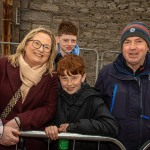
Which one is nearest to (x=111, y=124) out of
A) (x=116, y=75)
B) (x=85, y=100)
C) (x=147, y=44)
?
(x=85, y=100)

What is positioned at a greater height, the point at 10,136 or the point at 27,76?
the point at 27,76

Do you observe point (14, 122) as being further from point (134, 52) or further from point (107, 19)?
point (107, 19)

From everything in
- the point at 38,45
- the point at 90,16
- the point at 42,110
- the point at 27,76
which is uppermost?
the point at 90,16

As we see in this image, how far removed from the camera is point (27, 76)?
2.33 metres

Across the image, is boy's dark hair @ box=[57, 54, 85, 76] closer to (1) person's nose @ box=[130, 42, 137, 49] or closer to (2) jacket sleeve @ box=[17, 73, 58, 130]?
(2) jacket sleeve @ box=[17, 73, 58, 130]

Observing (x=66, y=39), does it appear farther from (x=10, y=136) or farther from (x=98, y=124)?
(x=10, y=136)

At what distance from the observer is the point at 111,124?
7.43 feet

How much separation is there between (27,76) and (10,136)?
0.50 metres

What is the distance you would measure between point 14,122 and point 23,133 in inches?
7.1

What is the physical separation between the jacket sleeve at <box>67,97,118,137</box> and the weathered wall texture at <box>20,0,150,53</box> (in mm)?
5488

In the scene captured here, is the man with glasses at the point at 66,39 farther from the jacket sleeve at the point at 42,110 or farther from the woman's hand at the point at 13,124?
the woman's hand at the point at 13,124

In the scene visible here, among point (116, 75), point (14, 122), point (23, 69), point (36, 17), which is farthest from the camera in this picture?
point (36, 17)

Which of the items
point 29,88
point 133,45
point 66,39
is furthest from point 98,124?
point 66,39

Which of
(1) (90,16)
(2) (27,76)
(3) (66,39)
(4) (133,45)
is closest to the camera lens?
(2) (27,76)
